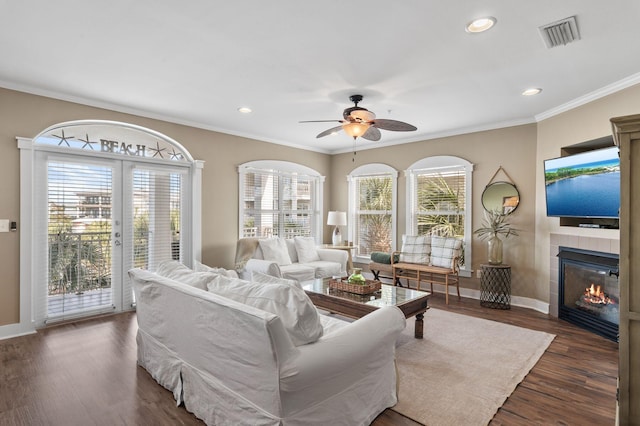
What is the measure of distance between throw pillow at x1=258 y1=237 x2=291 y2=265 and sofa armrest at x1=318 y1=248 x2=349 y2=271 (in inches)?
26.4

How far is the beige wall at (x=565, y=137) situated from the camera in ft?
11.5

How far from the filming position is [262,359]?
5.66 feet

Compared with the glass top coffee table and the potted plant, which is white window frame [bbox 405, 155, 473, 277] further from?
the glass top coffee table

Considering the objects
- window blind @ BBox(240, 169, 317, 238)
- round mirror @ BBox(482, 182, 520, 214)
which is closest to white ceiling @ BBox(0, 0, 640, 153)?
round mirror @ BBox(482, 182, 520, 214)

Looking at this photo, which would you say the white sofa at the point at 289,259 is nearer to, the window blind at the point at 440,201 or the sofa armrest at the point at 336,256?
the sofa armrest at the point at 336,256

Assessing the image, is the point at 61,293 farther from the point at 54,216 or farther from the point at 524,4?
the point at 524,4

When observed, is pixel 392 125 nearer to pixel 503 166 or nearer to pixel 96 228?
pixel 503 166

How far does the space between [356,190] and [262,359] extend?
544 centimetres

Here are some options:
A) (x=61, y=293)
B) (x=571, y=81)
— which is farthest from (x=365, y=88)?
(x=61, y=293)

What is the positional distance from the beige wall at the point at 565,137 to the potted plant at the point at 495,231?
0.39 metres

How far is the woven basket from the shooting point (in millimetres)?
3613

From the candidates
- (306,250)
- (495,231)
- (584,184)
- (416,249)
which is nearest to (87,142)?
(306,250)

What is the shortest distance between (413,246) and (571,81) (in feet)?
9.92

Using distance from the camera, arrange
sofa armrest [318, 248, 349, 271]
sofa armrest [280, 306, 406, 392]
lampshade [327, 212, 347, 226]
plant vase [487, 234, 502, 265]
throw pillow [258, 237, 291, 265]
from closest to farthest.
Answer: sofa armrest [280, 306, 406, 392]
plant vase [487, 234, 502, 265]
throw pillow [258, 237, 291, 265]
sofa armrest [318, 248, 349, 271]
lampshade [327, 212, 347, 226]
